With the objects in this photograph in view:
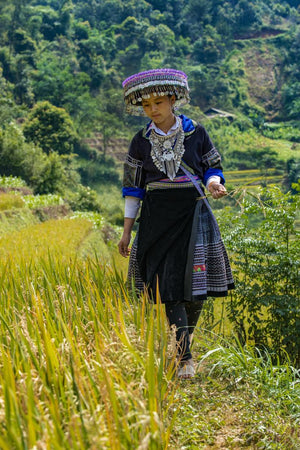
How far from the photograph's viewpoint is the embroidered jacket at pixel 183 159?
8.48 feet

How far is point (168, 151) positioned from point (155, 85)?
11.2 inches

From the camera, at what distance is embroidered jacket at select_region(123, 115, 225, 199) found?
102 inches

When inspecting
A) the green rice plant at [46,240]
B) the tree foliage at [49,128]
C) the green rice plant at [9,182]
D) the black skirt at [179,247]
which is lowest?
the green rice plant at [46,240]

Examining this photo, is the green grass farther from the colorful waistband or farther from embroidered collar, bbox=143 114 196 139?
embroidered collar, bbox=143 114 196 139

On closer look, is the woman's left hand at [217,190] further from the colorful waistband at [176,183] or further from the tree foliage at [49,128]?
the tree foliage at [49,128]

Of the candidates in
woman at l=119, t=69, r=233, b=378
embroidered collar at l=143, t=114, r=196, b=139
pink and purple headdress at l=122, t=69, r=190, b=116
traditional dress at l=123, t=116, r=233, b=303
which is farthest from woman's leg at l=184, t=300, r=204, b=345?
pink and purple headdress at l=122, t=69, r=190, b=116

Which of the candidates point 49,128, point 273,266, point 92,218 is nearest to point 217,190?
point 273,266

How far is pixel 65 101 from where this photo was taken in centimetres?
4919

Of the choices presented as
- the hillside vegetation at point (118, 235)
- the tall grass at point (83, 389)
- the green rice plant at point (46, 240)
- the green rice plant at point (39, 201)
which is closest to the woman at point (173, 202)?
the hillside vegetation at point (118, 235)

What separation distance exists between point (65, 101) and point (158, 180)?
4822cm

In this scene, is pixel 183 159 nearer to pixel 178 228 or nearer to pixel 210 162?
pixel 210 162

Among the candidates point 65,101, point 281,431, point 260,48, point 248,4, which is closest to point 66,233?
point 281,431

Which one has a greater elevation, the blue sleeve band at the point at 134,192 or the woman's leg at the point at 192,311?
the blue sleeve band at the point at 134,192

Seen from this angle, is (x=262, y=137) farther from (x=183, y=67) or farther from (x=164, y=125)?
(x=164, y=125)
